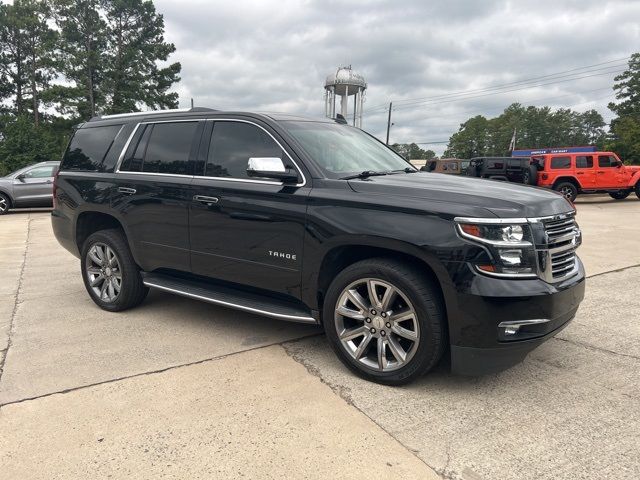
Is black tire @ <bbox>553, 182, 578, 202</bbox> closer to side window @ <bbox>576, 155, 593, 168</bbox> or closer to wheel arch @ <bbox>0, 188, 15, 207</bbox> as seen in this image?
side window @ <bbox>576, 155, 593, 168</bbox>

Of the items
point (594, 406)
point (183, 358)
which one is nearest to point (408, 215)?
point (594, 406)

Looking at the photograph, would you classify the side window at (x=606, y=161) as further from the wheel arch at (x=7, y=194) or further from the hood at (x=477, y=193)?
the wheel arch at (x=7, y=194)

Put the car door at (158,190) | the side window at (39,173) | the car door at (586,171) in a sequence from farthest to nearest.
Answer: the car door at (586,171)
the side window at (39,173)
the car door at (158,190)

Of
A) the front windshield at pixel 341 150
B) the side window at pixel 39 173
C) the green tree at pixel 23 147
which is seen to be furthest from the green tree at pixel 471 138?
the front windshield at pixel 341 150

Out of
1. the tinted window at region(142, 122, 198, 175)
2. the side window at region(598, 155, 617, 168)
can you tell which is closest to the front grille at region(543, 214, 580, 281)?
the tinted window at region(142, 122, 198, 175)

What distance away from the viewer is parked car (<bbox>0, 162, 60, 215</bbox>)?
49.2ft

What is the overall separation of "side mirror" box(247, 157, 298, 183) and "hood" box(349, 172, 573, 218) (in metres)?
0.45

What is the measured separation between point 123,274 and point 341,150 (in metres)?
2.37

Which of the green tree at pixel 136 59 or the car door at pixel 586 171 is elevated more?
the green tree at pixel 136 59

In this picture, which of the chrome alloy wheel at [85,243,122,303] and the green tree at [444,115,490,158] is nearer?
the chrome alloy wheel at [85,243,122,303]

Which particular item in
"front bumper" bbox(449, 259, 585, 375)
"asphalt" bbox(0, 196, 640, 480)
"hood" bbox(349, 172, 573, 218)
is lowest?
"asphalt" bbox(0, 196, 640, 480)

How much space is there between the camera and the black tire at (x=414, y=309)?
2979 mm

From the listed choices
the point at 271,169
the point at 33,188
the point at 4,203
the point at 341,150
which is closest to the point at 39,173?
the point at 33,188

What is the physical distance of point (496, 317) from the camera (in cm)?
282
